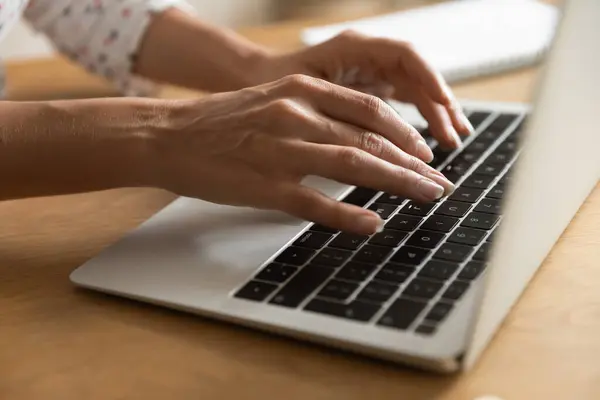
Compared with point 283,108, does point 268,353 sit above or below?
below

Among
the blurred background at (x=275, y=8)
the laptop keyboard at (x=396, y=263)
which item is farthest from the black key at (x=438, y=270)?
the blurred background at (x=275, y=8)

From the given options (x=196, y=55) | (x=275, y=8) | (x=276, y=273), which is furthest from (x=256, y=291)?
(x=275, y=8)

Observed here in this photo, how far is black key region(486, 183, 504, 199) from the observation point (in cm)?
62

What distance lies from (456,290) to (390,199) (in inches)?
6.3

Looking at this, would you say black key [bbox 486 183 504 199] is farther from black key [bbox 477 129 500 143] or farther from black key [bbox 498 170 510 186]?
black key [bbox 477 129 500 143]

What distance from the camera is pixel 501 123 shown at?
31.1 inches

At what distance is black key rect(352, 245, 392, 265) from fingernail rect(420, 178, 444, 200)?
0.06 meters

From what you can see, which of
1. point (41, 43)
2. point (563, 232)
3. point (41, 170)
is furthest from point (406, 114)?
point (41, 43)

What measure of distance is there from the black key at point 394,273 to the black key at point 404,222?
0.20ft

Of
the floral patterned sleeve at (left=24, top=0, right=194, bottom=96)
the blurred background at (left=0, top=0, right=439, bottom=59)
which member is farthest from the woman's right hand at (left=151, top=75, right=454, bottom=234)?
the blurred background at (left=0, top=0, right=439, bottom=59)

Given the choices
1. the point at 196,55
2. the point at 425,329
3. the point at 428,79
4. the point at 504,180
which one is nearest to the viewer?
the point at 425,329

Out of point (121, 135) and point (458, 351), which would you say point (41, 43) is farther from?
point (458, 351)

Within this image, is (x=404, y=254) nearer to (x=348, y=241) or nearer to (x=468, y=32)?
(x=348, y=241)

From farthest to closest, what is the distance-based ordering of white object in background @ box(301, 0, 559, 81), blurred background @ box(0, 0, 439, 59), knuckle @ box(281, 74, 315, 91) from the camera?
blurred background @ box(0, 0, 439, 59)
white object in background @ box(301, 0, 559, 81)
knuckle @ box(281, 74, 315, 91)
